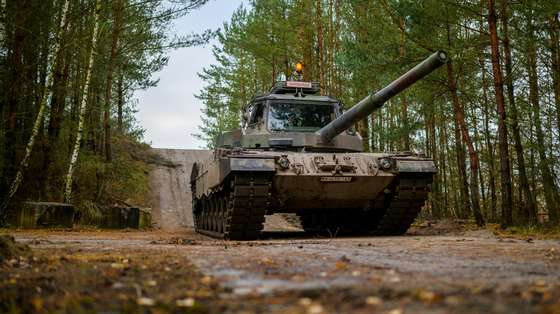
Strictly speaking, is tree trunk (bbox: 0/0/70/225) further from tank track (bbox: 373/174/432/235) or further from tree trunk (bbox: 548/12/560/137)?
tree trunk (bbox: 548/12/560/137)

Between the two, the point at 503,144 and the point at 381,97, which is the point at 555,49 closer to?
the point at 503,144

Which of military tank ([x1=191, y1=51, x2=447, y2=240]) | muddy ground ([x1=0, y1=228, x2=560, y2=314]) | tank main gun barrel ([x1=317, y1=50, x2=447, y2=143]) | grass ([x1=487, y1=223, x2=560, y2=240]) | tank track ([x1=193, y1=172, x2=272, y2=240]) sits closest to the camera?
muddy ground ([x1=0, y1=228, x2=560, y2=314])

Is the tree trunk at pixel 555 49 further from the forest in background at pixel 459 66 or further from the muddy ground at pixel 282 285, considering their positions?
the muddy ground at pixel 282 285

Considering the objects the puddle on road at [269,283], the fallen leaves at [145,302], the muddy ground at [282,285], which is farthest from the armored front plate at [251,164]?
the fallen leaves at [145,302]

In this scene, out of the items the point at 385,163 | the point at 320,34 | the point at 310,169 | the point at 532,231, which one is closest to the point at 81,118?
the point at 310,169

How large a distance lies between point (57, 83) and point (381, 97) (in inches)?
359

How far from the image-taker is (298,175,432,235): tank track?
1024 centimetres

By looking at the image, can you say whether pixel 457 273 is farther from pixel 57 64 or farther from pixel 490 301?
pixel 57 64

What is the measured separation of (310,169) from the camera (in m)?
9.79

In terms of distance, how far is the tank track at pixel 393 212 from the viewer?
10.2 m

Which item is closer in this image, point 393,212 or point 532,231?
point 532,231

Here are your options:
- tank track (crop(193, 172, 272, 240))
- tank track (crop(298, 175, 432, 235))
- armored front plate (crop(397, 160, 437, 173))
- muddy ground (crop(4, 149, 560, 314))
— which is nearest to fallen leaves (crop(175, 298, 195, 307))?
muddy ground (crop(4, 149, 560, 314))

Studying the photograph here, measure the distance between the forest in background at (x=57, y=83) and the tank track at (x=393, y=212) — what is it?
24.9 ft

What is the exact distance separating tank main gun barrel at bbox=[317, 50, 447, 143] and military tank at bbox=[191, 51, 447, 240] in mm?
15
